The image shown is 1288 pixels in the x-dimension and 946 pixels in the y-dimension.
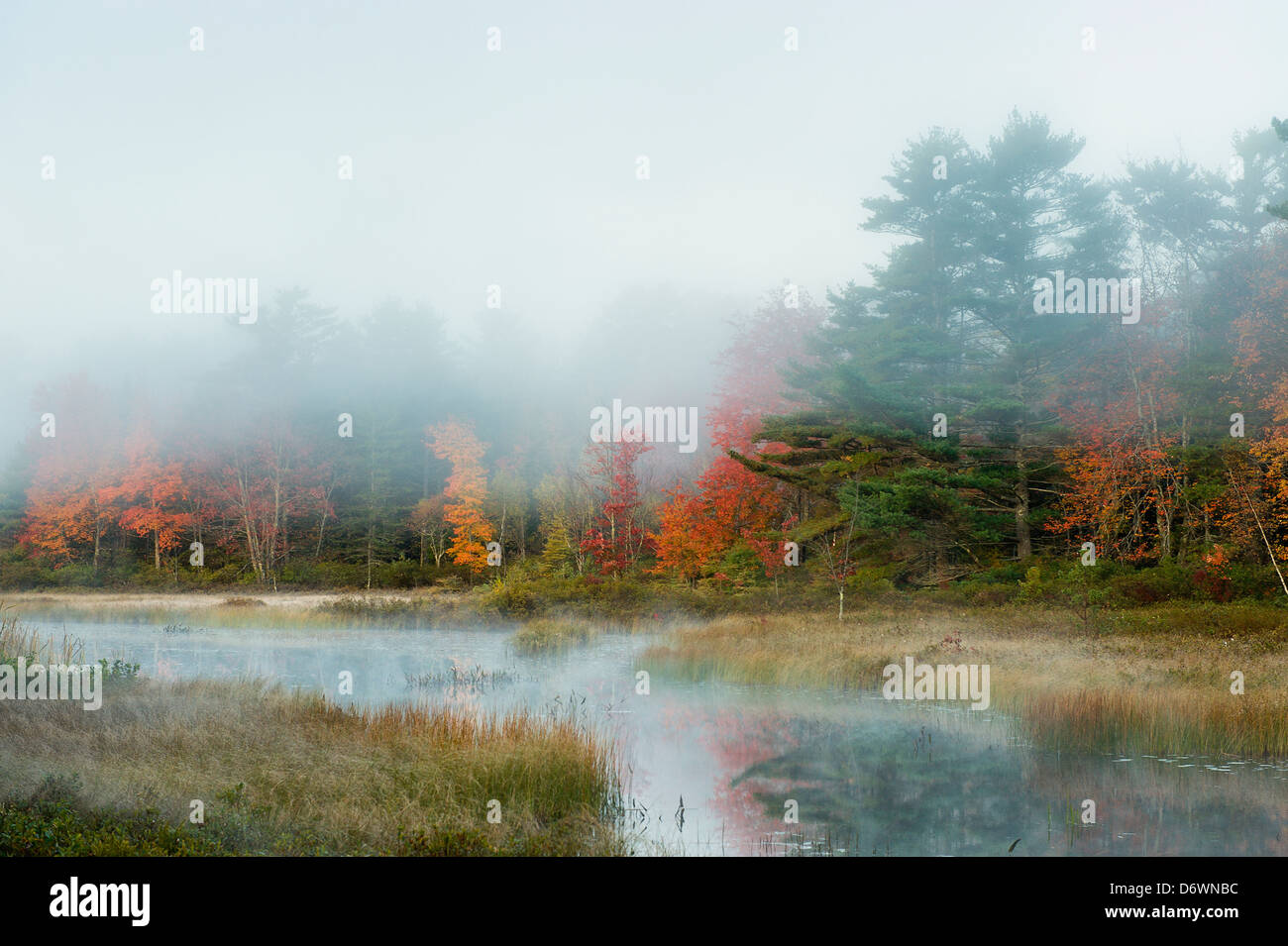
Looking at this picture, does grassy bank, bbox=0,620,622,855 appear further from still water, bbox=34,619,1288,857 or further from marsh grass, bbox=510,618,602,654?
marsh grass, bbox=510,618,602,654

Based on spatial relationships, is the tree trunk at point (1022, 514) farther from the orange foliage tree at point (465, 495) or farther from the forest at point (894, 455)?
the orange foliage tree at point (465, 495)

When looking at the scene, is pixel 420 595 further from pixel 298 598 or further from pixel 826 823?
pixel 826 823

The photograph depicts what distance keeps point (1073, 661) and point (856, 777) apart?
724 centimetres

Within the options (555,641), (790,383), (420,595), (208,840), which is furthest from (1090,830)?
(420,595)

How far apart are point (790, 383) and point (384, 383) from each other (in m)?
25.1

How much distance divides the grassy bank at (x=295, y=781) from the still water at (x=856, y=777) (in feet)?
3.04

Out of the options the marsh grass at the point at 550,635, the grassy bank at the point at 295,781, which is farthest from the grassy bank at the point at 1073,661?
the grassy bank at the point at 295,781

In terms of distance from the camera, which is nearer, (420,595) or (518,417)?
(420,595)

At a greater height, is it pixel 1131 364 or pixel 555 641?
pixel 1131 364

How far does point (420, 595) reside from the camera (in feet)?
99.2

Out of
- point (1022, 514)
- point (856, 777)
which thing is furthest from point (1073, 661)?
point (1022, 514)

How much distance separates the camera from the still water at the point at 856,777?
27.0 feet

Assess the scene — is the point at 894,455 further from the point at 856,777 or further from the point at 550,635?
the point at 856,777

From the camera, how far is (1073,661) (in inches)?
608
